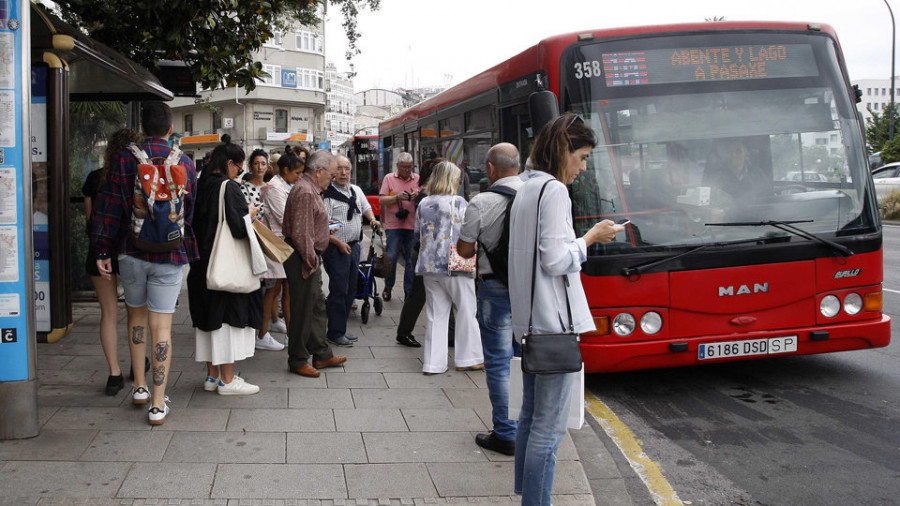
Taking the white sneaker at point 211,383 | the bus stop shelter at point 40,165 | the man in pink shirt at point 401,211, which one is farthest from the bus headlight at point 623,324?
the bus stop shelter at point 40,165

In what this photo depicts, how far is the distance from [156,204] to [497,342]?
2.18 meters

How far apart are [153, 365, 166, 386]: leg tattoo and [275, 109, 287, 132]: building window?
64126mm

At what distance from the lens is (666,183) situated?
245 inches

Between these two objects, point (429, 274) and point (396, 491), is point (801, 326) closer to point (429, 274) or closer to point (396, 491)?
point (429, 274)

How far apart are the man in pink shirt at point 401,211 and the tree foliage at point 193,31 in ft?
6.90

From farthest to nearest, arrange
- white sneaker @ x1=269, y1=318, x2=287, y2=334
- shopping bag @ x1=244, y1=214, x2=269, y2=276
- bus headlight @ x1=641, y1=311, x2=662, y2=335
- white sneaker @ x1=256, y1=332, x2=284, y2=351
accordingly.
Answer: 1. white sneaker @ x1=269, y1=318, x2=287, y2=334
2. white sneaker @ x1=256, y1=332, x2=284, y2=351
3. bus headlight @ x1=641, y1=311, x2=662, y2=335
4. shopping bag @ x1=244, y1=214, x2=269, y2=276

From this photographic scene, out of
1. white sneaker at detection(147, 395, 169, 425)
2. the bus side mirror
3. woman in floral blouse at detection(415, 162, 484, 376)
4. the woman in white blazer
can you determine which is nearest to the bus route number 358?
woman in floral blouse at detection(415, 162, 484, 376)

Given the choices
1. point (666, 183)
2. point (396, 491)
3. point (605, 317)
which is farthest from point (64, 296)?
point (666, 183)

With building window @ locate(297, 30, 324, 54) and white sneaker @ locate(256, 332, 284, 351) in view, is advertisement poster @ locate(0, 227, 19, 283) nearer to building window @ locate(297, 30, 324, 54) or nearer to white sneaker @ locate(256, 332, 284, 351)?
white sneaker @ locate(256, 332, 284, 351)

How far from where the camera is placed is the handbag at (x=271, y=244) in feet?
19.0

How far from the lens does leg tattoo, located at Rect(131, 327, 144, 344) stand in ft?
17.5

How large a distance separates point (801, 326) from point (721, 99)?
1797mm

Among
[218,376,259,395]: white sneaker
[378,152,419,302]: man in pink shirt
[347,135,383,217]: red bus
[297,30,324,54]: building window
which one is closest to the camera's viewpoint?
[218,376,259,395]: white sneaker

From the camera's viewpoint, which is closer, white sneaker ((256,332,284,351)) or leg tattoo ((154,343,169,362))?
leg tattoo ((154,343,169,362))
